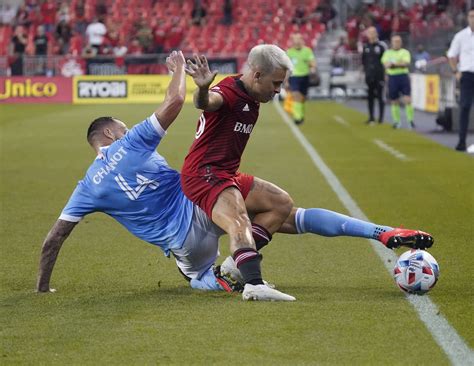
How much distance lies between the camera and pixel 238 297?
7.21m

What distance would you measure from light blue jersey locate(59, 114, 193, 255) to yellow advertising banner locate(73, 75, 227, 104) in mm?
32762

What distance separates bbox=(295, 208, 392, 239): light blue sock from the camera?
761 cm

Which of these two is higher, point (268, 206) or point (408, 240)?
point (268, 206)

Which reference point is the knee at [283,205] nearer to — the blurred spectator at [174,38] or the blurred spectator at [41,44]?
the blurred spectator at [41,44]

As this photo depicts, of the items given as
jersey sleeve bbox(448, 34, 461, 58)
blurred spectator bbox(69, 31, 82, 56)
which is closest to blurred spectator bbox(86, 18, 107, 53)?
blurred spectator bbox(69, 31, 82, 56)

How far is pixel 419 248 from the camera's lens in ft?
24.5

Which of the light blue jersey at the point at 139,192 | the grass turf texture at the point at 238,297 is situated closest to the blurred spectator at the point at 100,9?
the grass turf texture at the point at 238,297

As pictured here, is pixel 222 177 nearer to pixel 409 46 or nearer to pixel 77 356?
pixel 77 356

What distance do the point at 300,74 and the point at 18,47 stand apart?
18.9 meters

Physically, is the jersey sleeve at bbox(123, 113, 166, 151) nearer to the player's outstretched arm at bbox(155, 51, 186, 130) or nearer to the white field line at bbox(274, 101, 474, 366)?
the player's outstretched arm at bbox(155, 51, 186, 130)

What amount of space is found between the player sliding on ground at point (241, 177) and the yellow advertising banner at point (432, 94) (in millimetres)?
23331

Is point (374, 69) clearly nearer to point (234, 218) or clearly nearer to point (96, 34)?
point (96, 34)

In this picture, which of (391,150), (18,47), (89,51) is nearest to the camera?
(391,150)

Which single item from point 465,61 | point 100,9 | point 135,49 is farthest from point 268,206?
point 100,9
